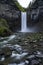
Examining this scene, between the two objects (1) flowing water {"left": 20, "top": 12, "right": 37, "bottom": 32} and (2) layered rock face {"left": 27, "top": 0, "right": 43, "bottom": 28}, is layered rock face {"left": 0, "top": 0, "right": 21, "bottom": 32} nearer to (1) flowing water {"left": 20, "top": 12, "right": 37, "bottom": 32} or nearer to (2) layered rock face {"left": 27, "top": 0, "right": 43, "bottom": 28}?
(1) flowing water {"left": 20, "top": 12, "right": 37, "bottom": 32}

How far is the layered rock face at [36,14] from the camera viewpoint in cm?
2720

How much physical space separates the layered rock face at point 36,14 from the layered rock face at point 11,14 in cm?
221

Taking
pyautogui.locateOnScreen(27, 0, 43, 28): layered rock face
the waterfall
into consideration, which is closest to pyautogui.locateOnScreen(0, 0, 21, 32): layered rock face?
the waterfall

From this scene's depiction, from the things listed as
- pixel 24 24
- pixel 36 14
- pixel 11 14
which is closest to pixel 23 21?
pixel 24 24

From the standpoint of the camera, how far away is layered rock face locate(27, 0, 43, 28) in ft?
89.2

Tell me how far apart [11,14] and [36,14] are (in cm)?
445

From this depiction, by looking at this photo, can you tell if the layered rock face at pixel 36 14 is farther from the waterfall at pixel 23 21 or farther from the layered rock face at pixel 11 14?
the layered rock face at pixel 11 14

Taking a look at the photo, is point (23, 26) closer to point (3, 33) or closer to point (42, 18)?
point (42, 18)

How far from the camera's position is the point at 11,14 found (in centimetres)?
2583

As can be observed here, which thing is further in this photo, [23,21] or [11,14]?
[23,21]

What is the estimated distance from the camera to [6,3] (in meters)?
26.9

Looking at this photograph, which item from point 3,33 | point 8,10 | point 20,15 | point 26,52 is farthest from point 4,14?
point 26,52

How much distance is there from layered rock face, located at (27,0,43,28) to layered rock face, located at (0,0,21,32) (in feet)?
7.25

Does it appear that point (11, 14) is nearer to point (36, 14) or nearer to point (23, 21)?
point (23, 21)
